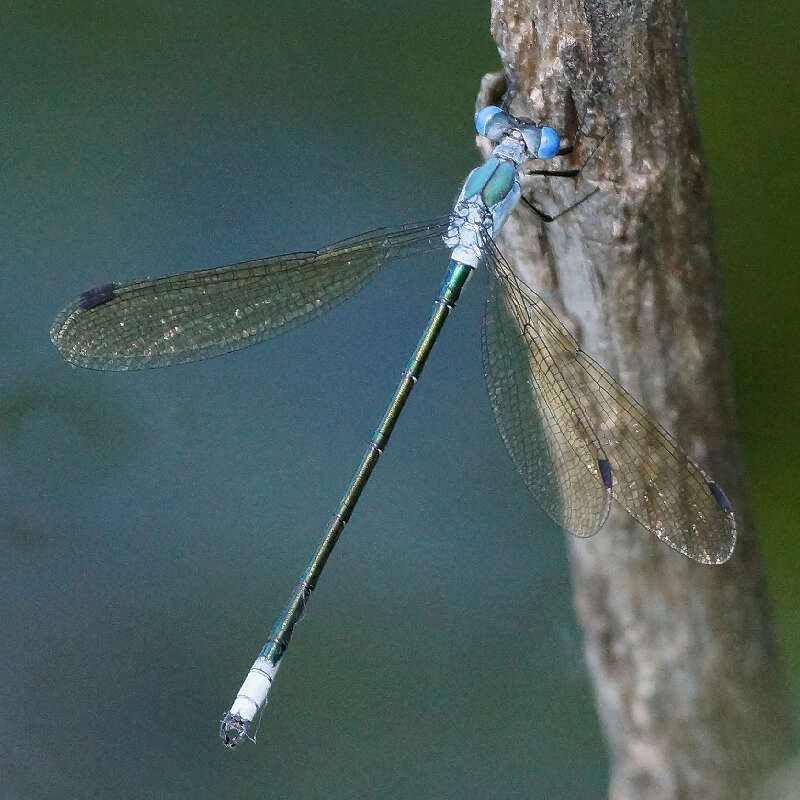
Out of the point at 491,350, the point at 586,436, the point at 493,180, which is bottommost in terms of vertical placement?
the point at 586,436

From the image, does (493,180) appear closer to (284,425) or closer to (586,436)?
(586,436)

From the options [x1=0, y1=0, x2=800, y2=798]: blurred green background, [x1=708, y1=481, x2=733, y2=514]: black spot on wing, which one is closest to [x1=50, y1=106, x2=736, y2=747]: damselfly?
[x1=708, y1=481, x2=733, y2=514]: black spot on wing

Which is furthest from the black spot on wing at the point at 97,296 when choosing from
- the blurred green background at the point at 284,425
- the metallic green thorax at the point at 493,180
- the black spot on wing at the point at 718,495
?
the black spot on wing at the point at 718,495

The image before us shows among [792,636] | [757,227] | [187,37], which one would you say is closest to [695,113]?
[757,227]

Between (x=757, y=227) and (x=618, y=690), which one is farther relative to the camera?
(x=757, y=227)

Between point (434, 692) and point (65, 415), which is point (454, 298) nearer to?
point (434, 692)

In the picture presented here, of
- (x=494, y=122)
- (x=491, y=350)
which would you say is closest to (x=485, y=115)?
(x=494, y=122)
